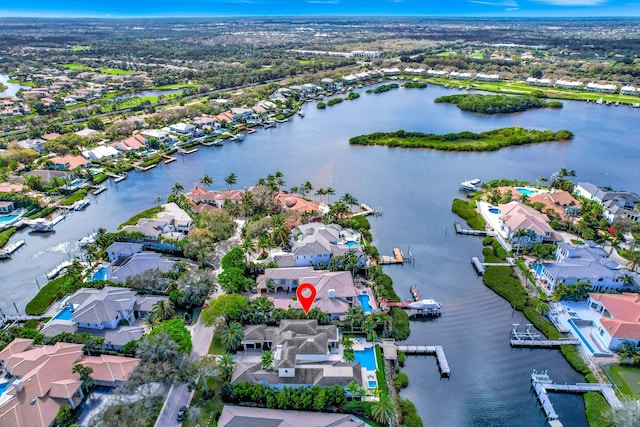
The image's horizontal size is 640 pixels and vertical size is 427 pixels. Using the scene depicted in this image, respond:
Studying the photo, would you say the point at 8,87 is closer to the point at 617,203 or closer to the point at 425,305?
the point at 425,305

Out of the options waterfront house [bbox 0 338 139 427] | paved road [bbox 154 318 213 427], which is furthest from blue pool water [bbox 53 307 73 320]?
paved road [bbox 154 318 213 427]

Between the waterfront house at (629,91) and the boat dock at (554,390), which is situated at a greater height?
the waterfront house at (629,91)

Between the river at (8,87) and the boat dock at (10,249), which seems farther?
the river at (8,87)

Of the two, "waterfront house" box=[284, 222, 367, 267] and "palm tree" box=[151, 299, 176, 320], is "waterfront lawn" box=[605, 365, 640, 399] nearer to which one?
"waterfront house" box=[284, 222, 367, 267]

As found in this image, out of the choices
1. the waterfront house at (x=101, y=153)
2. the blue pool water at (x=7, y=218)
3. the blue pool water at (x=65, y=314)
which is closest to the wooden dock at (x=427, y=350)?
the blue pool water at (x=65, y=314)

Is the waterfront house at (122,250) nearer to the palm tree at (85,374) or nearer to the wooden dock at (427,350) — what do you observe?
the palm tree at (85,374)

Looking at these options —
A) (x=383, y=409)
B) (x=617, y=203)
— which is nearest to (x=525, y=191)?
(x=617, y=203)

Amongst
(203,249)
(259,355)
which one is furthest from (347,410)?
(203,249)
